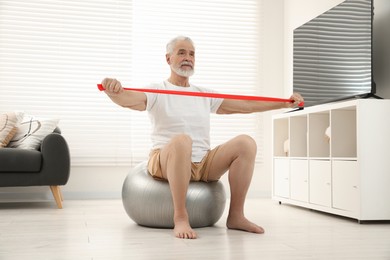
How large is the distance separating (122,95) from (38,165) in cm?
163

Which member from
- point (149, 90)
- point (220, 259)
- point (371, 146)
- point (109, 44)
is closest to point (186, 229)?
point (220, 259)

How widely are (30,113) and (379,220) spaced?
3290 mm

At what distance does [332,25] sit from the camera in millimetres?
3846

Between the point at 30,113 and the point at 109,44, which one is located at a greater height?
the point at 109,44

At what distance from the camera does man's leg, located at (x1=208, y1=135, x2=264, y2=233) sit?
2664 millimetres

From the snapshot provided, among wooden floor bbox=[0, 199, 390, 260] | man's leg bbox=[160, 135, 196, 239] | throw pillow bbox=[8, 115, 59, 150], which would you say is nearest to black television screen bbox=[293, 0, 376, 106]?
wooden floor bbox=[0, 199, 390, 260]

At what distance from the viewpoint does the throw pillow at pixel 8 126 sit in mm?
4125

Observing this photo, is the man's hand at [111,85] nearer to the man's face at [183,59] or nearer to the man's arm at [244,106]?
the man's face at [183,59]

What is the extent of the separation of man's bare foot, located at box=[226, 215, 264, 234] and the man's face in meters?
0.85

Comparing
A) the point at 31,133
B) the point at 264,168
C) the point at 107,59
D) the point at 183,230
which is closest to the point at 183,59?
the point at 183,230

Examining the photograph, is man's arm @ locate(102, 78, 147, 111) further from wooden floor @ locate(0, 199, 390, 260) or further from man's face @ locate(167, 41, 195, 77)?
wooden floor @ locate(0, 199, 390, 260)

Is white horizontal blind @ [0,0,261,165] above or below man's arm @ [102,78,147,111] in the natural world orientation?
above

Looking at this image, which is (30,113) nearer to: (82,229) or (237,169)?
(82,229)

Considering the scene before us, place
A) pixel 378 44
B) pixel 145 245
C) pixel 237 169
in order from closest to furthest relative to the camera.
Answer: pixel 145 245, pixel 237 169, pixel 378 44
